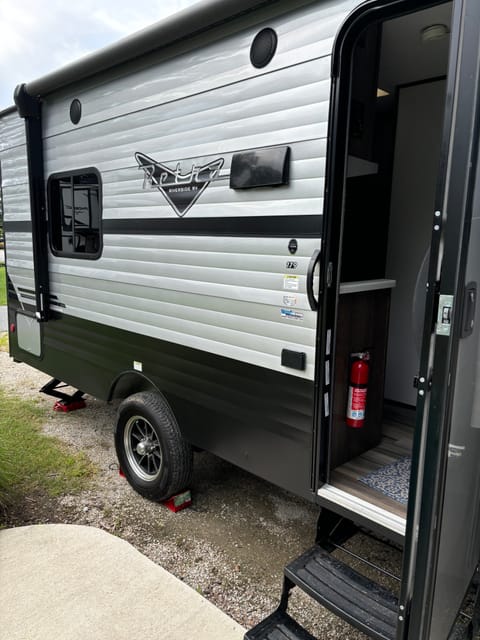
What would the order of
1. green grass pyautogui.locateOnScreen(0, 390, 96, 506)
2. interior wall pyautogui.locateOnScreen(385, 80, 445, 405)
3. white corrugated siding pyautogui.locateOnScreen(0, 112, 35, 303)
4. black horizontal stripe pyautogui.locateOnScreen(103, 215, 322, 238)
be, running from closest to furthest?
black horizontal stripe pyautogui.locateOnScreen(103, 215, 322, 238) → interior wall pyautogui.locateOnScreen(385, 80, 445, 405) → green grass pyautogui.locateOnScreen(0, 390, 96, 506) → white corrugated siding pyautogui.locateOnScreen(0, 112, 35, 303)

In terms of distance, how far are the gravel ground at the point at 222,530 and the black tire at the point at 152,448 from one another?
6.7 inches

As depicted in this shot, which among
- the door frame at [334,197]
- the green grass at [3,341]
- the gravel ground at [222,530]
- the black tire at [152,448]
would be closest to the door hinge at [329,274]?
the door frame at [334,197]

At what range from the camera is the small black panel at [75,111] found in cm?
333

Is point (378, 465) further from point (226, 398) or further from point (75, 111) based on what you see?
point (75, 111)

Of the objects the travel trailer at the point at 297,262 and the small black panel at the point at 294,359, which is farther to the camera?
the small black panel at the point at 294,359

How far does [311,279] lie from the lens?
2.03m

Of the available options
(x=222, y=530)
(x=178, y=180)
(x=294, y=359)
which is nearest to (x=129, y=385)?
(x=222, y=530)

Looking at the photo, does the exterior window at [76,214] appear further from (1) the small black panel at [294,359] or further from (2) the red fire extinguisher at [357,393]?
(2) the red fire extinguisher at [357,393]

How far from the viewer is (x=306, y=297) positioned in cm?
209

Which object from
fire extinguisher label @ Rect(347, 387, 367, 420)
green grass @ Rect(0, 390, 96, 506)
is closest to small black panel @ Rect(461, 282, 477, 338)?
fire extinguisher label @ Rect(347, 387, 367, 420)

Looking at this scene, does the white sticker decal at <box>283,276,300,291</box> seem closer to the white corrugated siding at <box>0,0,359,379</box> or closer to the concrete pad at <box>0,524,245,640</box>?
the white corrugated siding at <box>0,0,359,379</box>

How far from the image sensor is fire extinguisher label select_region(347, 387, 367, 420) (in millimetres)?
2340

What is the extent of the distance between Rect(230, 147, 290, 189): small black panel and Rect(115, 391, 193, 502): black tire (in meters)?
1.43

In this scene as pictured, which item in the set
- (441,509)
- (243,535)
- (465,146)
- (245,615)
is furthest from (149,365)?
(465,146)
